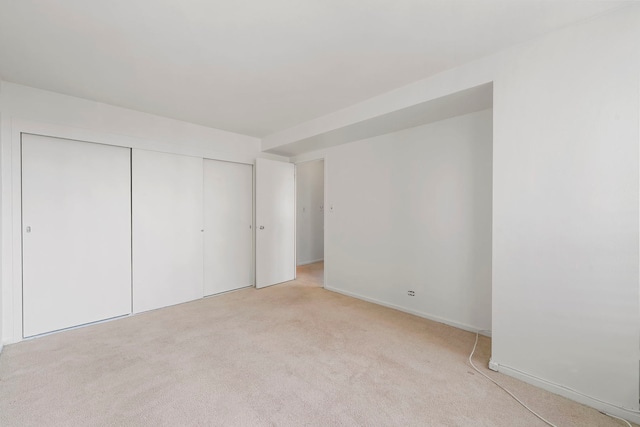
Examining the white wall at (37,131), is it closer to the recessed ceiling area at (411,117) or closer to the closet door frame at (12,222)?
the closet door frame at (12,222)

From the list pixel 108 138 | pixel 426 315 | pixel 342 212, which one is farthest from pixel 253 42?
pixel 426 315

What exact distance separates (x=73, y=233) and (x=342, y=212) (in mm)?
3246

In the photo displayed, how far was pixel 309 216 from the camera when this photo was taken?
6273 mm

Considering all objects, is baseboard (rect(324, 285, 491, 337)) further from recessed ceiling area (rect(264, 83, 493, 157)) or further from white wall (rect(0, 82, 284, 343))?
white wall (rect(0, 82, 284, 343))

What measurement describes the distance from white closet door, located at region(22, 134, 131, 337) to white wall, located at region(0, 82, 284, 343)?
0.07 meters

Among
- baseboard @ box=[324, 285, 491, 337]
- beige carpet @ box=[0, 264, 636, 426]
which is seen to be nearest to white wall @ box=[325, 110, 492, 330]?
baseboard @ box=[324, 285, 491, 337]

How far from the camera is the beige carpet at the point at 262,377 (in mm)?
1549

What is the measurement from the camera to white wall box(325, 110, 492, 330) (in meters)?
2.66

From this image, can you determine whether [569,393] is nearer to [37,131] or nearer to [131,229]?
[131,229]

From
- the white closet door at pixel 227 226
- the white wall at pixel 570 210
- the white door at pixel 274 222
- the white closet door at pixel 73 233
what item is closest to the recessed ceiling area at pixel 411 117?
the white wall at pixel 570 210

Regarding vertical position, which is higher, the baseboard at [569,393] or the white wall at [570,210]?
the white wall at [570,210]

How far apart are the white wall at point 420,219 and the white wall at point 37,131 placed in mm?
2518

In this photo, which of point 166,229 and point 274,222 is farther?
point 274,222

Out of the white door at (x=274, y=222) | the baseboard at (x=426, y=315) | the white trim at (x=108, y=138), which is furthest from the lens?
the white door at (x=274, y=222)
